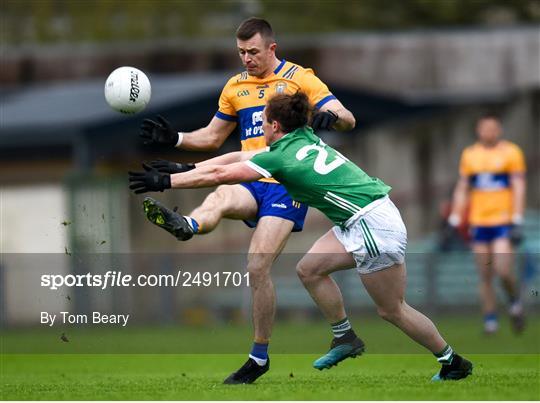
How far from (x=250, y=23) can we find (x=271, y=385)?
9.01 feet

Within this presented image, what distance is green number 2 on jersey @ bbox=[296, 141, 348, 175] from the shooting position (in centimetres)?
930

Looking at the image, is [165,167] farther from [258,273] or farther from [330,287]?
[330,287]

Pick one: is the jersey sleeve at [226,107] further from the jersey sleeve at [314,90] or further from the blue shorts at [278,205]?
the blue shorts at [278,205]

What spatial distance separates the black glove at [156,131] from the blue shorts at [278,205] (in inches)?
31.8

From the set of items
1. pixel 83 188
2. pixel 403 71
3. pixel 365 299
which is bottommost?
pixel 365 299

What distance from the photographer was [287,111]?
30.7 ft

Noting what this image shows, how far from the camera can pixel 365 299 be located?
59.4ft

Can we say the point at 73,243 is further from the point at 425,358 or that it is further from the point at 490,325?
the point at 490,325

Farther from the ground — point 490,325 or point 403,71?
point 403,71

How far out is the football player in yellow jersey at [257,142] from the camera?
10055 millimetres

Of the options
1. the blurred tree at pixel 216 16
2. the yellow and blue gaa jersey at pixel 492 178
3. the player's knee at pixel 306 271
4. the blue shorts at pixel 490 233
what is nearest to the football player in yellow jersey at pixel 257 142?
the player's knee at pixel 306 271

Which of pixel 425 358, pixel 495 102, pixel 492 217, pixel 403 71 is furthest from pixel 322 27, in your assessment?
pixel 425 358

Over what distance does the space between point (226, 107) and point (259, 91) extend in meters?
0.38

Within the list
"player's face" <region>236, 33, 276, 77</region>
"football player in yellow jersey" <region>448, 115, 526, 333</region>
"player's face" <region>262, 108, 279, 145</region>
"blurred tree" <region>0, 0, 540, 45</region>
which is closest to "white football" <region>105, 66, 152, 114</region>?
"player's face" <region>236, 33, 276, 77</region>
